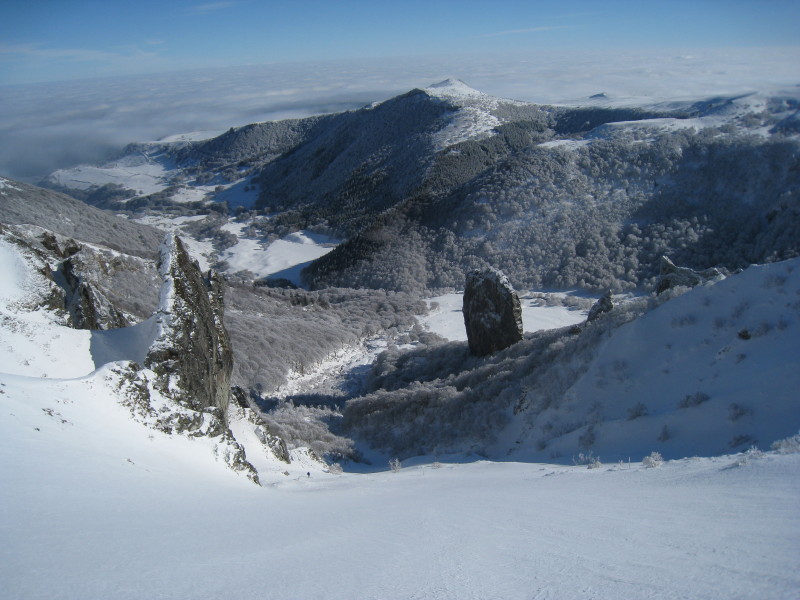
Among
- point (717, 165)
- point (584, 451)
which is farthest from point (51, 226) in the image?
point (717, 165)

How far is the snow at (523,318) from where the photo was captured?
92.3 feet

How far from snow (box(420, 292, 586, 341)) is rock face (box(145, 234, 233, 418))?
59.7ft

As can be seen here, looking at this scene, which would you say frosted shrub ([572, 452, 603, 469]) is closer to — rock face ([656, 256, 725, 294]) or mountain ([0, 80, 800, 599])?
mountain ([0, 80, 800, 599])

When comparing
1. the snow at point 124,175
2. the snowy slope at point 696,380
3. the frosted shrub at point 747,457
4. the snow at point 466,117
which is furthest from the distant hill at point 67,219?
the snow at point 124,175

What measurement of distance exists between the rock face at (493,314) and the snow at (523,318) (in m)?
6.01

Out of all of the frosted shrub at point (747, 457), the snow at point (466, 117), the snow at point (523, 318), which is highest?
the snow at point (466, 117)

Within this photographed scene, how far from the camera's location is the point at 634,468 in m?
6.98

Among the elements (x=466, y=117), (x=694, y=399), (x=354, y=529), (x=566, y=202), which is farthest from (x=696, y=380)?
(x=466, y=117)

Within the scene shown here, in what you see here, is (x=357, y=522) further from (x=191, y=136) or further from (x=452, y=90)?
(x=191, y=136)

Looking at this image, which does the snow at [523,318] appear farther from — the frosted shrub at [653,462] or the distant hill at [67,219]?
the distant hill at [67,219]

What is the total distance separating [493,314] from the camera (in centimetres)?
2081

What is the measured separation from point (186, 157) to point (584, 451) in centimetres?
13976

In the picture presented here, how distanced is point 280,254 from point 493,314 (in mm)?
38365

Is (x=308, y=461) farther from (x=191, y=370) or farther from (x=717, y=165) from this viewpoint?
(x=717, y=165)
